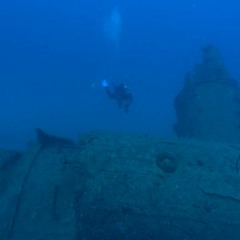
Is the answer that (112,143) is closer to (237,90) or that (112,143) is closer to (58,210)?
(58,210)

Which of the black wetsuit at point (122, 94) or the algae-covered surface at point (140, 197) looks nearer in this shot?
the algae-covered surface at point (140, 197)

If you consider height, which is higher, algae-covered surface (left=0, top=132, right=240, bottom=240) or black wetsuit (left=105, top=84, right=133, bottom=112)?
black wetsuit (left=105, top=84, right=133, bottom=112)

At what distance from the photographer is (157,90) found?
4053 centimetres

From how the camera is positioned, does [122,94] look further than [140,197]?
Yes

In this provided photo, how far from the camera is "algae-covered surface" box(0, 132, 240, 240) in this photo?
4.11 meters

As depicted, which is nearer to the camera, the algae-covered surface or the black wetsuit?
the algae-covered surface

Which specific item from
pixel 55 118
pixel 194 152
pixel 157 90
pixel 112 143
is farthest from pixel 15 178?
pixel 157 90

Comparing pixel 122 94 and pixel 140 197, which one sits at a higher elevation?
pixel 122 94

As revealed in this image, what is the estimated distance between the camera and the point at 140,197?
418 cm

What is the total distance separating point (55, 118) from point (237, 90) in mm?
21149

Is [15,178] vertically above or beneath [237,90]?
beneath

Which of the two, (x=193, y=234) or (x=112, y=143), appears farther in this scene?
(x=112, y=143)

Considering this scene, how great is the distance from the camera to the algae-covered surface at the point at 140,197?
4.11 meters

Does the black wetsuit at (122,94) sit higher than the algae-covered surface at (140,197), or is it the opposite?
the black wetsuit at (122,94)
